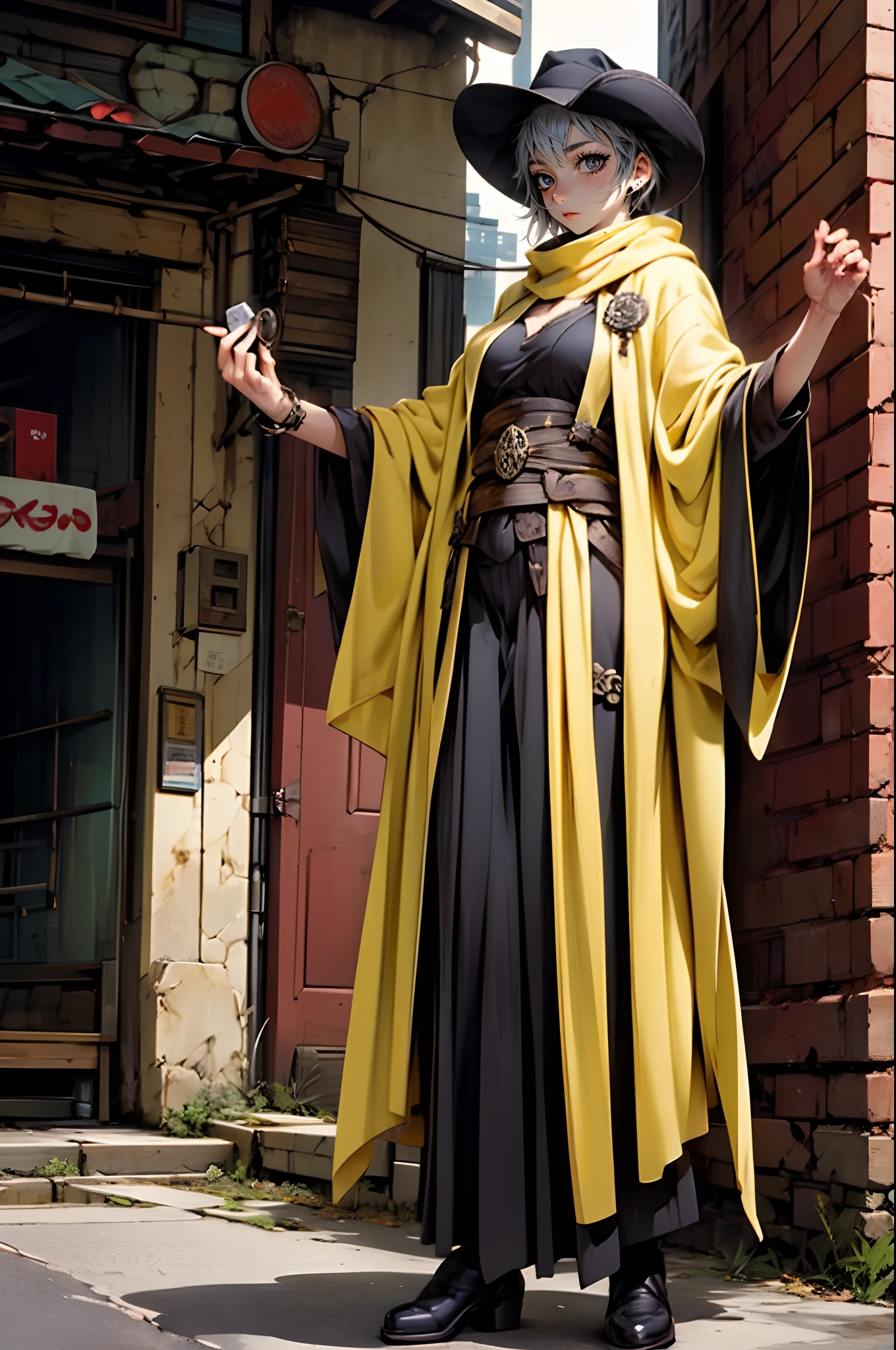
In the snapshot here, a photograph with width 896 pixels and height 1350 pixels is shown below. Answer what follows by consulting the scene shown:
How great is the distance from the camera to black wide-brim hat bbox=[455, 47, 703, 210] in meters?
2.49

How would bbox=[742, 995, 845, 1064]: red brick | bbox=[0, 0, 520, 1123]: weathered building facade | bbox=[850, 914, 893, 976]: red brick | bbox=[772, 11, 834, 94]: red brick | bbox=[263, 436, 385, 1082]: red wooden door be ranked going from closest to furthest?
1. bbox=[850, 914, 893, 976]: red brick
2. bbox=[742, 995, 845, 1064]: red brick
3. bbox=[772, 11, 834, 94]: red brick
4. bbox=[0, 0, 520, 1123]: weathered building facade
5. bbox=[263, 436, 385, 1082]: red wooden door

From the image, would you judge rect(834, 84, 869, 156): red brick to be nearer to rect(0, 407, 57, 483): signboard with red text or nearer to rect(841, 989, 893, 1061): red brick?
rect(841, 989, 893, 1061): red brick

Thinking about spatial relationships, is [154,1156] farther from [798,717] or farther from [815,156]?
[815,156]

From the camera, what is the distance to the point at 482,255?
584 centimetres

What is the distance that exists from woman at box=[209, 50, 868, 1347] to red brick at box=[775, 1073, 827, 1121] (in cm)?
50

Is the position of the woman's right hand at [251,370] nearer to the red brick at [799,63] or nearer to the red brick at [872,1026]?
the red brick at [799,63]

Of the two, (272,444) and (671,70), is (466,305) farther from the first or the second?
(671,70)

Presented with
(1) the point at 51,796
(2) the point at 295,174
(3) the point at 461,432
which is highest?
(2) the point at 295,174

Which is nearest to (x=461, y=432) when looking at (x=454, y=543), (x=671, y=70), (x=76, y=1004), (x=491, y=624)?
(x=454, y=543)

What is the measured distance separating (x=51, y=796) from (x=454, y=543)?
442cm

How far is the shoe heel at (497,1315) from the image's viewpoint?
2.25 meters

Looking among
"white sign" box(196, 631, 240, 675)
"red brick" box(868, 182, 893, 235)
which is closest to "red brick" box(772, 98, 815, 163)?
"red brick" box(868, 182, 893, 235)

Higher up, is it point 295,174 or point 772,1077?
point 295,174

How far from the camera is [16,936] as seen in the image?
674cm
